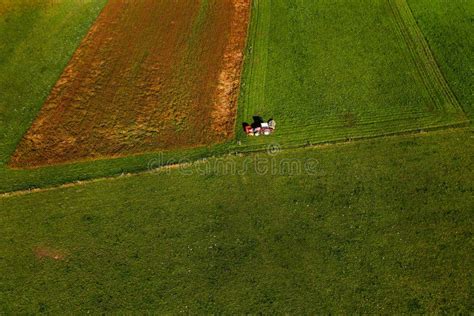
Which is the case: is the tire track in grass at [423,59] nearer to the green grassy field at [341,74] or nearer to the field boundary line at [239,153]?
the green grassy field at [341,74]

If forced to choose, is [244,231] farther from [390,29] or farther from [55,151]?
[390,29]

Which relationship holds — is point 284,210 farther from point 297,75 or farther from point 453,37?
point 453,37

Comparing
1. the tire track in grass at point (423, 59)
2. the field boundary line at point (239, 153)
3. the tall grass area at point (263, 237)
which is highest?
the tire track in grass at point (423, 59)

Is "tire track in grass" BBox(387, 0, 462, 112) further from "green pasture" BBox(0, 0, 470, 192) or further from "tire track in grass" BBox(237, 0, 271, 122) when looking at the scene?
"tire track in grass" BBox(237, 0, 271, 122)

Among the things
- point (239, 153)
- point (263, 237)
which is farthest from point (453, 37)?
point (263, 237)

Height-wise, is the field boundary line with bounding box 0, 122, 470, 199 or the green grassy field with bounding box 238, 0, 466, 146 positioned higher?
the green grassy field with bounding box 238, 0, 466, 146

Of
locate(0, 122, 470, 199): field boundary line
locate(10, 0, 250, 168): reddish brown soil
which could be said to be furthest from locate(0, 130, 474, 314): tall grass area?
locate(10, 0, 250, 168): reddish brown soil

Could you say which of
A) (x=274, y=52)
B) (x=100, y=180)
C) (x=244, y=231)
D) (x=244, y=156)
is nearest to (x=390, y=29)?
(x=274, y=52)

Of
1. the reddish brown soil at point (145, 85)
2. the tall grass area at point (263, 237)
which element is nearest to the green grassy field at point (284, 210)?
the tall grass area at point (263, 237)
